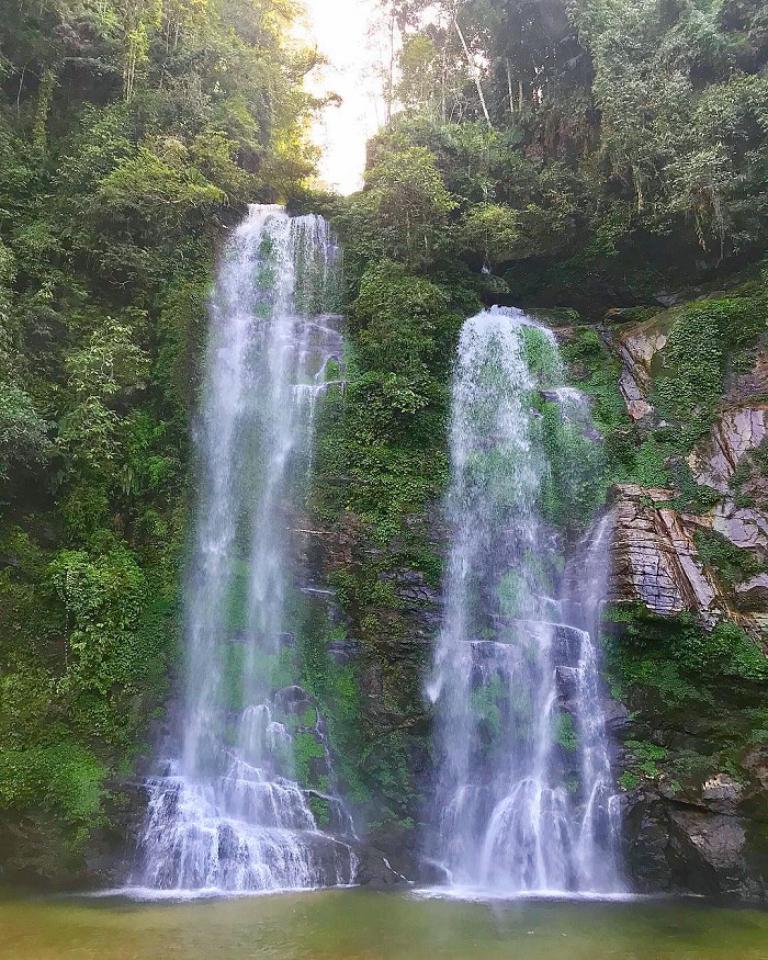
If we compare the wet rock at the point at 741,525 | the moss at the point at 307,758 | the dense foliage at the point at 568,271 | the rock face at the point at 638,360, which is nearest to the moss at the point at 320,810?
the moss at the point at 307,758

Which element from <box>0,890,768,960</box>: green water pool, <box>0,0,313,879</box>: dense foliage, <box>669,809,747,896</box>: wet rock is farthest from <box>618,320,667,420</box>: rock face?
<box>0,0,313,879</box>: dense foliage

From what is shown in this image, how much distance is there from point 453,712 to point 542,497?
14.7 ft

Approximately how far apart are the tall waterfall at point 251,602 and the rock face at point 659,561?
5818mm

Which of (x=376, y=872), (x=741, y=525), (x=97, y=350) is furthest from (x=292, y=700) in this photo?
(x=741, y=525)

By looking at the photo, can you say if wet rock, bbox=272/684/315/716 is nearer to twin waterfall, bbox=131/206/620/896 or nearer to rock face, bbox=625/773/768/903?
twin waterfall, bbox=131/206/620/896

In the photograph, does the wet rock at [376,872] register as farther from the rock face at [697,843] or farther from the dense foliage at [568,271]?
the rock face at [697,843]

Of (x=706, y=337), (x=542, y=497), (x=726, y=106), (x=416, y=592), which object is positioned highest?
(x=726, y=106)

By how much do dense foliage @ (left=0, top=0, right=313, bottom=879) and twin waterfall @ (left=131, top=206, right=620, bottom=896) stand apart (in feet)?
2.73

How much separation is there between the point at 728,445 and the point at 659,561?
9.76ft

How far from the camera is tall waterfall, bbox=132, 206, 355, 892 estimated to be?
360 inches

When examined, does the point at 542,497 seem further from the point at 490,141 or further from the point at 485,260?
the point at 490,141

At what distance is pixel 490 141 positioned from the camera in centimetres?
1791

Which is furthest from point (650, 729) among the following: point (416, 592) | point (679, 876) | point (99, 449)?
point (99, 449)

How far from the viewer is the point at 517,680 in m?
10.8
